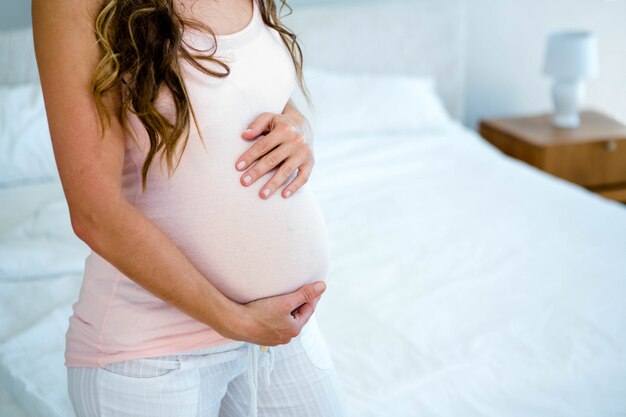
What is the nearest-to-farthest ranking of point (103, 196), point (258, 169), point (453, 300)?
point (103, 196) < point (258, 169) < point (453, 300)

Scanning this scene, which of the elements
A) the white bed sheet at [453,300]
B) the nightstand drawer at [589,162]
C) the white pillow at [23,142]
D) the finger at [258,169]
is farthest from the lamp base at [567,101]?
the finger at [258,169]

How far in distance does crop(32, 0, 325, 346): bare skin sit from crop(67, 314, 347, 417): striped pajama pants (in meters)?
0.07

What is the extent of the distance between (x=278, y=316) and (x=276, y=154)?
204 mm

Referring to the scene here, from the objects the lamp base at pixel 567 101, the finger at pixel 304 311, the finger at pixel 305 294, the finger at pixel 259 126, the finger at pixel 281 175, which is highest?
the finger at pixel 259 126

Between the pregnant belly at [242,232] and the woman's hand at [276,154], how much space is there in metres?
0.01

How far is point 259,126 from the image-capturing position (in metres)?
0.88

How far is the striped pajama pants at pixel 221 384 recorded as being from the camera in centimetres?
→ 85

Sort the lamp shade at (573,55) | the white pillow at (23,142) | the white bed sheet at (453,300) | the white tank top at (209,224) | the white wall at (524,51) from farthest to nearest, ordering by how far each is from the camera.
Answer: the white wall at (524,51) → the lamp shade at (573,55) → the white pillow at (23,142) → the white bed sheet at (453,300) → the white tank top at (209,224)

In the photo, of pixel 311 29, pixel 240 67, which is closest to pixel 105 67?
pixel 240 67

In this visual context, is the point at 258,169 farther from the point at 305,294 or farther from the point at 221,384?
the point at 221,384

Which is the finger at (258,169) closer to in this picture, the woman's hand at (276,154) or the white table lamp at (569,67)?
the woman's hand at (276,154)

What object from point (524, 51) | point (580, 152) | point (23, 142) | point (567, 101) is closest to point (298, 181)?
point (23, 142)

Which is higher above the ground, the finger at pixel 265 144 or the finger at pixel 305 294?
the finger at pixel 265 144

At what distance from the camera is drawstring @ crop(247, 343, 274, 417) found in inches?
35.9
